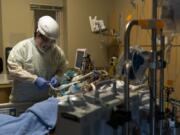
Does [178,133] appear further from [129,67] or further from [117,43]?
[117,43]

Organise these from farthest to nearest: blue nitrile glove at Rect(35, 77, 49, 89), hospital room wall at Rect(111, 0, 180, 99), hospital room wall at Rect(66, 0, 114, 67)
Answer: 1. hospital room wall at Rect(66, 0, 114, 67)
2. hospital room wall at Rect(111, 0, 180, 99)
3. blue nitrile glove at Rect(35, 77, 49, 89)

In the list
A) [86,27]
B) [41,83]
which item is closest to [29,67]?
[41,83]

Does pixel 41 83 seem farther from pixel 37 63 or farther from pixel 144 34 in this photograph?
pixel 144 34

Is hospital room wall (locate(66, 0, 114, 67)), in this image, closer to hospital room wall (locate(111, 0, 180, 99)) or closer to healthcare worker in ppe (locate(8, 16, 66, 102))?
hospital room wall (locate(111, 0, 180, 99))

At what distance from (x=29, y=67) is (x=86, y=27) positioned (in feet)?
5.76

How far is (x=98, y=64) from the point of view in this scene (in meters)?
4.14

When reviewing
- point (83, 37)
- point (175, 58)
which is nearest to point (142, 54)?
point (175, 58)

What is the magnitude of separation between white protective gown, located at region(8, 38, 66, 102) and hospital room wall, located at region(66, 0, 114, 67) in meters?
1.36

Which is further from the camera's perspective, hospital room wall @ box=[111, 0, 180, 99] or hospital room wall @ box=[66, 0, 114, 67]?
hospital room wall @ box=[66, 0, 114, 67]

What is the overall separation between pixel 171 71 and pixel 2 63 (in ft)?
6.90

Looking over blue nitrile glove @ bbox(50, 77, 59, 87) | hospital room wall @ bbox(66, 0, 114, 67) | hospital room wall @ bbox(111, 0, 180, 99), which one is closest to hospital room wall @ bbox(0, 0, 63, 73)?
hospital room wall @ bbox(66, 0, 114, 67)

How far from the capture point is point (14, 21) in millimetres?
3701

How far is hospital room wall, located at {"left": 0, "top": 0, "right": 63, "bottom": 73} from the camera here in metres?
3.64

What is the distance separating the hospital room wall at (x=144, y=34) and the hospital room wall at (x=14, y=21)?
3.81 ft
